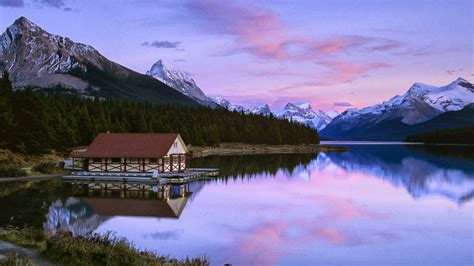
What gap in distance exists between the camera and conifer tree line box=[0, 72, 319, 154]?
68.2 metres

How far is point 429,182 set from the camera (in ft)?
214

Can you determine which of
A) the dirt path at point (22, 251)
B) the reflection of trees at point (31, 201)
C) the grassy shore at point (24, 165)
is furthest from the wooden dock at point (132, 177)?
the dirt path at point (22, 251)

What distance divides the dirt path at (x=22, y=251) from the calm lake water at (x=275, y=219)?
6905 mm

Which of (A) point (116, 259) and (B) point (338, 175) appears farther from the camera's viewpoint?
(B) point (338, 175)

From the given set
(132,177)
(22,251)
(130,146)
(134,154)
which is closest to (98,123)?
(130,146)

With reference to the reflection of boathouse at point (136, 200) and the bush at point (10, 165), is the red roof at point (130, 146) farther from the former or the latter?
the bush at point (10, 165)

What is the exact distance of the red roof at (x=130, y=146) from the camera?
62.7 metres

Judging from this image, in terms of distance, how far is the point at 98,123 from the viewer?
10212 cm

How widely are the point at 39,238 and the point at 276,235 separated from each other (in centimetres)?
1415

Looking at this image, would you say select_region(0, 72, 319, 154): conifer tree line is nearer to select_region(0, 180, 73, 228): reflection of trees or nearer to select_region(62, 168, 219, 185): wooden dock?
select_region(62, 168, 219, 185): wooden dock

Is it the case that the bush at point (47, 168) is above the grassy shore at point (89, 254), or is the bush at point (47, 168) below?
above

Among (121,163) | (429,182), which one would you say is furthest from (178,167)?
(429,182)

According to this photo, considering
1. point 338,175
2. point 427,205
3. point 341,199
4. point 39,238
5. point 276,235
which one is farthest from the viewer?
point 338,175

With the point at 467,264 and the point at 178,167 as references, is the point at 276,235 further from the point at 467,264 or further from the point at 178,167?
the point at 178,167
